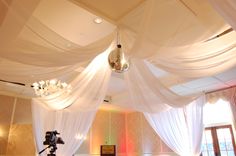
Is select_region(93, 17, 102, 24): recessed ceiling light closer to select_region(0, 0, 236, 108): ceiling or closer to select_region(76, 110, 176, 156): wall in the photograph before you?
select_region(0, 0, 236, 108): ceiling

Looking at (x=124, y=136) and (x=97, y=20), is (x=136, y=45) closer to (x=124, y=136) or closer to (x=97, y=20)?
(x=97, y=20)

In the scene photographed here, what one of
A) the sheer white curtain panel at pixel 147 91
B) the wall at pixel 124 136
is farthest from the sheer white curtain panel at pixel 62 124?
the wall at pixel 124 136

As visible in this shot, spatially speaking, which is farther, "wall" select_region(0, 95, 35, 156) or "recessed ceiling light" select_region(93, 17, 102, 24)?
"wall" select_region(0, 95, 35, 156)

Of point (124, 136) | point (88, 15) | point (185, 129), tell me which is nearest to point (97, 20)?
point (88, 15)

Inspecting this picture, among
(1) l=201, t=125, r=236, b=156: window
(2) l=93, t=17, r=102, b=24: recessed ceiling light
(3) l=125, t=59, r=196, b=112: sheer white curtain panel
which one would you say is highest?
(2) l=93, t=17, r=102, b=24: recessed ceiling light

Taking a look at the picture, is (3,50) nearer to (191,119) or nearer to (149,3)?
(149,3)

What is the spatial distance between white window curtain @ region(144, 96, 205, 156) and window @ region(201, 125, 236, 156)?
31.4 inches

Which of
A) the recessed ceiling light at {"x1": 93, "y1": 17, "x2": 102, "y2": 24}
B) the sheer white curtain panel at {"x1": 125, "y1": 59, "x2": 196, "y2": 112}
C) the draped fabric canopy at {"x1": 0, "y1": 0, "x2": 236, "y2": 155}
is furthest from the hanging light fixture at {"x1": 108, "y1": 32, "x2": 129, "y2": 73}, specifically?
the recessed ceiling light at {"x1": 93, "y1": 17, "x2": 102, "y2": 24}

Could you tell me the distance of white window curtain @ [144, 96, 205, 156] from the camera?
152 inches

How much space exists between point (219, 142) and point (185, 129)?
1078mm

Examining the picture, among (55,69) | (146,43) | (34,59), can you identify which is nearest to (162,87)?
(146,43)

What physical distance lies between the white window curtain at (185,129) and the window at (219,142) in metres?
0.80

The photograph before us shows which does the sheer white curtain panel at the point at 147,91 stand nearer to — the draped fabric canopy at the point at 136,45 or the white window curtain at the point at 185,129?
the draped fabric canopy at the point at 136,45

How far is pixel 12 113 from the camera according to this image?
432 centimetres
